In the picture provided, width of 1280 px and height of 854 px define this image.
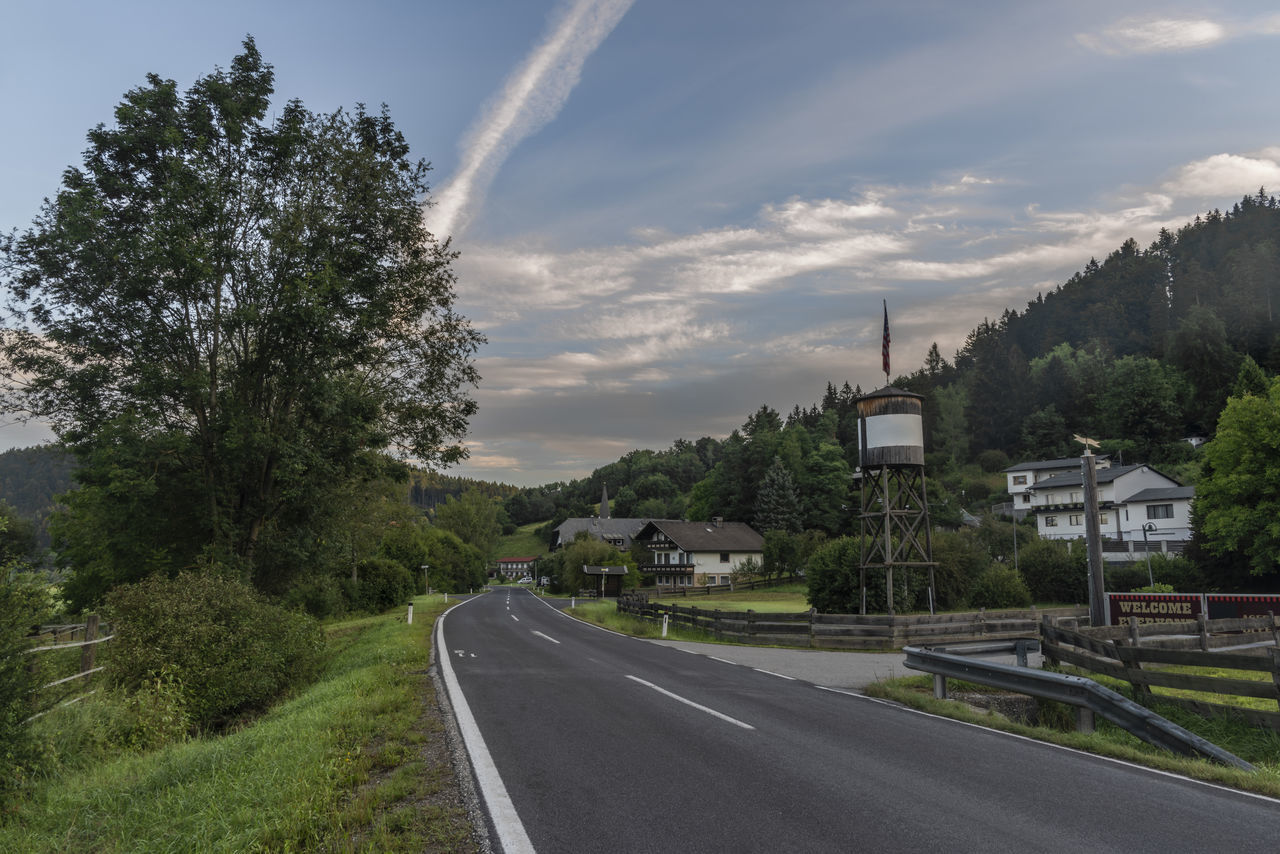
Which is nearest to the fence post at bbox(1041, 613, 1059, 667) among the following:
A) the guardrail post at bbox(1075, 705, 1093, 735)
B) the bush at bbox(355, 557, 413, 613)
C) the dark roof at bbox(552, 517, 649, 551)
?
the guardrail post at bbox(1075, 705, 1093, 735)

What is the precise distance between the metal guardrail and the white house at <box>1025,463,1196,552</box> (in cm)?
5644

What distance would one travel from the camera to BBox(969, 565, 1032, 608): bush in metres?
31.4

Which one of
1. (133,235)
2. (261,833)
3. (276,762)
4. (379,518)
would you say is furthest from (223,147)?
(261,833)

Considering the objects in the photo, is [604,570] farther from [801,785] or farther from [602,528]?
[801,785]

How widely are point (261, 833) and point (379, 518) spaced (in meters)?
29.6

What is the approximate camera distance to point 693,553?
75500mm

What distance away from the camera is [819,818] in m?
5.33

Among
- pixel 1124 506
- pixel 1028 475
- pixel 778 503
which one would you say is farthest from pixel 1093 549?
pixel 1028 475

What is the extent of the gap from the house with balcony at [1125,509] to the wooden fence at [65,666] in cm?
6059

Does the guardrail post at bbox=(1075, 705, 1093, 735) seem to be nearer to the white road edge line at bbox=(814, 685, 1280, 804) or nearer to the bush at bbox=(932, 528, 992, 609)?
the white road edge line at bbox=(814, 685, 1280, 804)

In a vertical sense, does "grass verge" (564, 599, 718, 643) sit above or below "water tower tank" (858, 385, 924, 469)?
below

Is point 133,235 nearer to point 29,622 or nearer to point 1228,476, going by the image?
point 29,622

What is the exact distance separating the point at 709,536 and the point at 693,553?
4.11m

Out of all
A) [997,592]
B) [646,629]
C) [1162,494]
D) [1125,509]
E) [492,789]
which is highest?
[1162,494]
